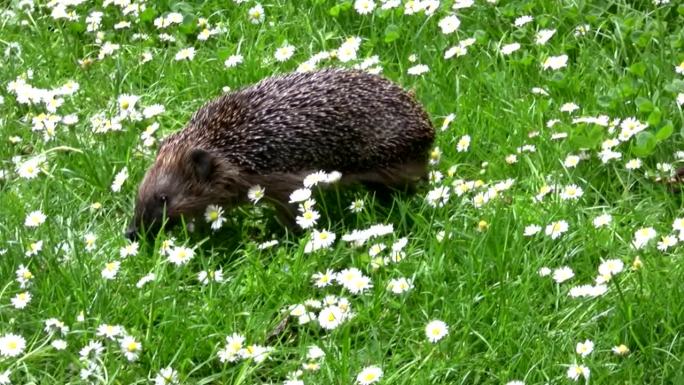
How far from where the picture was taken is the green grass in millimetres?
4820

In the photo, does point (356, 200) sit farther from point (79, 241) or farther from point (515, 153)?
point (79, 241)

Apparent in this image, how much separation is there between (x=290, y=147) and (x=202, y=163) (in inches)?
16.4

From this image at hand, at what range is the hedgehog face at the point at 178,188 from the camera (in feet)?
19.5

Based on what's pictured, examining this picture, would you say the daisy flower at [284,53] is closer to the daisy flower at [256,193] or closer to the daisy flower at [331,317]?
the daisy flower at [256,193]

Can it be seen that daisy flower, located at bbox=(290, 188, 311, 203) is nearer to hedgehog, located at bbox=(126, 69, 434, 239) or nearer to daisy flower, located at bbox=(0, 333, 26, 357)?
hedgehog, located at bbox=(126, 69, 434, 239)

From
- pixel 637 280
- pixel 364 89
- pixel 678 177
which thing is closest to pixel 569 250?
pixel 637 280

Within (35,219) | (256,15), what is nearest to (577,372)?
(35,219)

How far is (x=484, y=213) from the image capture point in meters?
5.68

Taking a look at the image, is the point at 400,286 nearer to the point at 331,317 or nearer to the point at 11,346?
the point at 331,317

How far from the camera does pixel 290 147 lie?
606 cm

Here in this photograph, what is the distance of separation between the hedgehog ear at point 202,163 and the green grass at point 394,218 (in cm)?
26

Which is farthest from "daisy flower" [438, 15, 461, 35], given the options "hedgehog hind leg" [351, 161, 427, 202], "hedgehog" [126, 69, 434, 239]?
"hedgehog hind leg" [351, 161, 427, 202]

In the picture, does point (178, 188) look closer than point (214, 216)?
No

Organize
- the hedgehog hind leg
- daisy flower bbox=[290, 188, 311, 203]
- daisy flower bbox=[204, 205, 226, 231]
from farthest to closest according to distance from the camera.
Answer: the hedgehog hind leg < daisy flower bbox=[204, 205, 226, 231] < daisy flower bbox=[290, 188, 311, 203]
